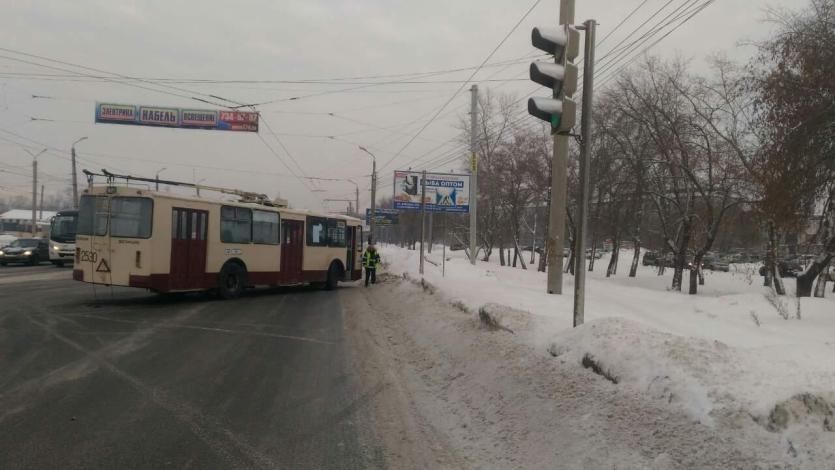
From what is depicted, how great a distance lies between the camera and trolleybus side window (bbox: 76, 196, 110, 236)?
13562 millimetres

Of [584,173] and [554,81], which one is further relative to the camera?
[584,173]

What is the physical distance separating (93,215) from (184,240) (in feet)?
6.92

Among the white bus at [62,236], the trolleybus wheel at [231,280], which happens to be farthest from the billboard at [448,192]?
the white bus at [62,236]

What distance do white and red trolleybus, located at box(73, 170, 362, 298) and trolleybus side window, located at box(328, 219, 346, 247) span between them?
1.69m

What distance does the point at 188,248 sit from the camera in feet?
47.5

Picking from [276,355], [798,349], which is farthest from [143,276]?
[798,349]

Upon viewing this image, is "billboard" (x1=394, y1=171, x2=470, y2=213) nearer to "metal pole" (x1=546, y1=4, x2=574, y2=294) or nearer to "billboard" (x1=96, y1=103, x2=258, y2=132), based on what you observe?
"billboard" (x1=96, y1=103, x2=258, y2=132)

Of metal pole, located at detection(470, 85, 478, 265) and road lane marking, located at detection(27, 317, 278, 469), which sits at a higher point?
metal pole, located at detection(470, 85, 478, 265)

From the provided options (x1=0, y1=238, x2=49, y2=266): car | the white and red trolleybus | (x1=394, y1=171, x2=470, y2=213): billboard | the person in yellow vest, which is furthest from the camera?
(x1=0, y1=238, x2=49, y2=266): car

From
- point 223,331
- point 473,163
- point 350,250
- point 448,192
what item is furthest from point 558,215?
point 448,192

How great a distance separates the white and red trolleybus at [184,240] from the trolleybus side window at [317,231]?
0.96ft

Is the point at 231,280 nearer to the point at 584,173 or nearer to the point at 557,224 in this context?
the point at 557,224

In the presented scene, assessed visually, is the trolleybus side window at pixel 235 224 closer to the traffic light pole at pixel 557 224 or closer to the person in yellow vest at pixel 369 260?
the person in yellow vest at pixel 369 260

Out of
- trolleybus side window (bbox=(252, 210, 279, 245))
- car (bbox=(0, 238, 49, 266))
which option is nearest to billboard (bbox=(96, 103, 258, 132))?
car (bbox=(0, 238, 49, 266))
